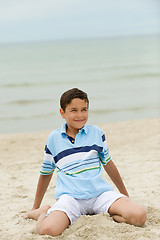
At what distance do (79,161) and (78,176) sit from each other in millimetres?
121

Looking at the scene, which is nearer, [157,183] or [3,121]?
[157,183]

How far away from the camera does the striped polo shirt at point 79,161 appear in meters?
2.86

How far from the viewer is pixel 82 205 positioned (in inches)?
114

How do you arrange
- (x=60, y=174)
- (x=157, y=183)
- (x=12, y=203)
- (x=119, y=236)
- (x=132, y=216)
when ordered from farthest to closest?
(x=157, y=183) < (x=12, y=203) < (x=60, y=174) < (x=132, y=216) < (x=119, y=236)

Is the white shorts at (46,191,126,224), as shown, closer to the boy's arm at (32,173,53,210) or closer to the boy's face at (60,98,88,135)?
the boy's arm at (32,173,53,210)

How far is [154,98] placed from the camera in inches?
522

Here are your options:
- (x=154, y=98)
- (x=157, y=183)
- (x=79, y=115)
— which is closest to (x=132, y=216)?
(x=79, y=115)

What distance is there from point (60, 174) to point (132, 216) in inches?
26.2

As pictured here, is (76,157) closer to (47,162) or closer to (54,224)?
(47,162)

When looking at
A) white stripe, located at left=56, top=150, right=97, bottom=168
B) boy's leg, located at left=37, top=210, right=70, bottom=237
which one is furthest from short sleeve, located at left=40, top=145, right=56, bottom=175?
boy's leg, located at left=37, top=210, right=70, bottom=237

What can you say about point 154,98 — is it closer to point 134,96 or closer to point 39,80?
point 134,96

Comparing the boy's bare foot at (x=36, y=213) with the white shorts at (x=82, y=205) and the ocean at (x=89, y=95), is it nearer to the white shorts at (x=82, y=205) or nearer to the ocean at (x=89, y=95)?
the white shorts at (x=82, y=205)

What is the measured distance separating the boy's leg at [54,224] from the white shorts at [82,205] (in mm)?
41

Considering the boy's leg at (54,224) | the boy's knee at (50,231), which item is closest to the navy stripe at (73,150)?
the boy's leg at (54,224)
